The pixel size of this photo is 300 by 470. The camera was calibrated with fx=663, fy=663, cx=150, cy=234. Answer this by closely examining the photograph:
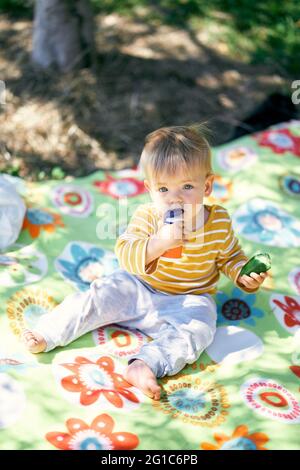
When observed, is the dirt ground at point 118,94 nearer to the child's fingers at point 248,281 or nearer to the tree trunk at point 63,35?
the tree trunk at point 63,35

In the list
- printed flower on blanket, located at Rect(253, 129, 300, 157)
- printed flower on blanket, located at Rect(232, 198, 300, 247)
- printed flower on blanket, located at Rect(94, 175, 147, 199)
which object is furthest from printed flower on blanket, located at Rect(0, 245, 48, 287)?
printed flower on blanket, located at Rect(253, 129, 300, 157)

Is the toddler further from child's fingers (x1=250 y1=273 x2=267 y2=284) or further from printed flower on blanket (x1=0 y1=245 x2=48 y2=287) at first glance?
printed flower on blanket (x1=0 y1=245 x2=48 y2=287)

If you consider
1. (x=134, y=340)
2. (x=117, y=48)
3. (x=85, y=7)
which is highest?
(x=85, y=7)

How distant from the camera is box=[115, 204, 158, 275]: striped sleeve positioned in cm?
288

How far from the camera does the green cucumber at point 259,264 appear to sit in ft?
9.41

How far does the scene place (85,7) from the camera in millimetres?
5348

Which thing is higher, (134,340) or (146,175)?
(146,175)

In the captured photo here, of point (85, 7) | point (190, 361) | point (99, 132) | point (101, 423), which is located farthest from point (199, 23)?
point (101, 423)

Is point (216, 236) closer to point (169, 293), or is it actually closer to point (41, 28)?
point (169, 293)

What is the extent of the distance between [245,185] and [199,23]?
314cm

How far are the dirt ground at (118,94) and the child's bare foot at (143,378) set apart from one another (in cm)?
236

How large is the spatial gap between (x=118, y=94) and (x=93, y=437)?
377 cm

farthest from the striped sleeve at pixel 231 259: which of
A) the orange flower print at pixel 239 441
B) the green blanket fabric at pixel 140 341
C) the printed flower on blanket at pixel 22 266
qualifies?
the printed flower on blanket at pixel 22 266

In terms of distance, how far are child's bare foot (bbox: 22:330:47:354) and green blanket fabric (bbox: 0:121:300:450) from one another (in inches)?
1.6
